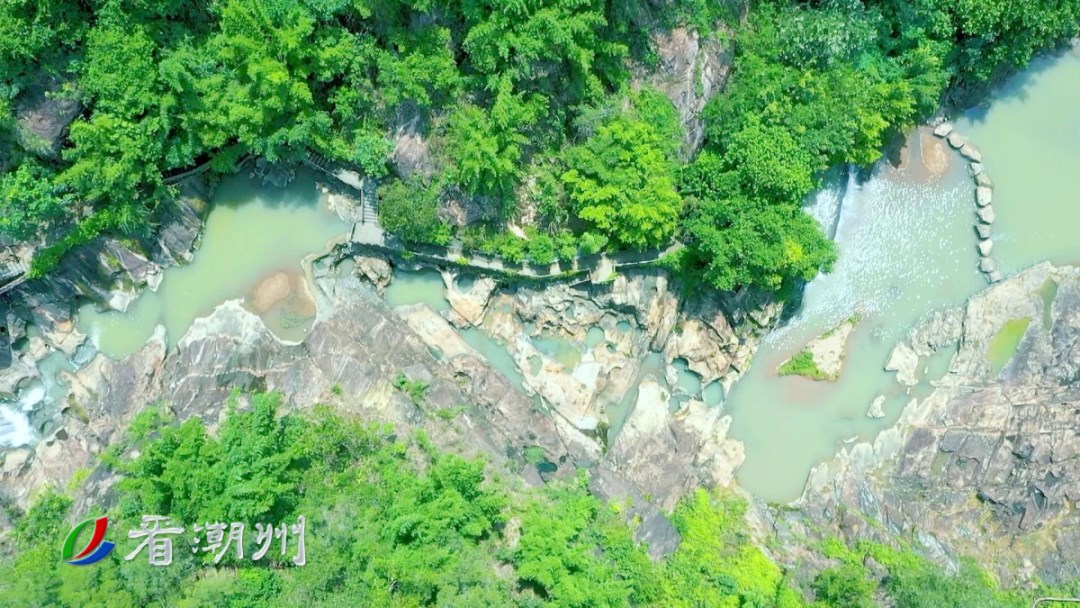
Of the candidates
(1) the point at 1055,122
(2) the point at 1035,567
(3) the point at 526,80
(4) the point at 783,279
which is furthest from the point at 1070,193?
(3) the point at 526,80

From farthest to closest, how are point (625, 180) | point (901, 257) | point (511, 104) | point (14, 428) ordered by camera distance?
point (901, 257) → point (14, 428) → point (625, 180) → point (511, 104)

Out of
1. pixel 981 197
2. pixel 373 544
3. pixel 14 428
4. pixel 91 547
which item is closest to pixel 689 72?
pixel 981 197

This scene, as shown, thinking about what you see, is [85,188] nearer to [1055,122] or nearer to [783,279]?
[783,279]

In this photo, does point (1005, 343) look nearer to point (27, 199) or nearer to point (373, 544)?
point (373, 544)

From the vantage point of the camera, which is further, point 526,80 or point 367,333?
point 367,333

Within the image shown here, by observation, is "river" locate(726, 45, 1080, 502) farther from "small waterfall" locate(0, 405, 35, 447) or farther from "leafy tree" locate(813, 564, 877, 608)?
"small waterfall" locate(0, 405, 35, 447)

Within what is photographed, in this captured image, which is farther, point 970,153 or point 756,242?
point 970,153

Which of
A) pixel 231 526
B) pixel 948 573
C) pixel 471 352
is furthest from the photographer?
pixel 471 352

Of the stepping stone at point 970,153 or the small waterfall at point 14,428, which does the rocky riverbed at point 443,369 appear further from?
the stepping stone at point 970,153
